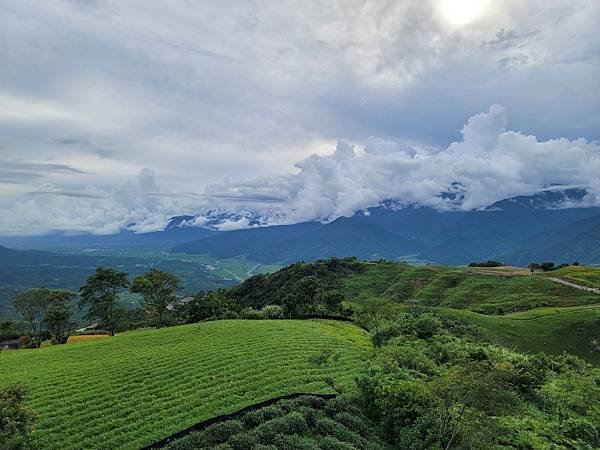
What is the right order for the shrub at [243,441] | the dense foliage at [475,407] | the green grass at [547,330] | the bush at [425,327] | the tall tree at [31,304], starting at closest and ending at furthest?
the dense foliage at [475,407] → the shrub at [243,441] → the bush at [425,327] → the green grass at [547,330] → the tall tree at [31,304]

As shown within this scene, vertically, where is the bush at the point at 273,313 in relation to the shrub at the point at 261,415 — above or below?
below

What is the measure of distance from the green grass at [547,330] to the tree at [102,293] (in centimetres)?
6335

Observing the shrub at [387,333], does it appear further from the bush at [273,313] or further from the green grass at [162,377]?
the bush at [273,313]

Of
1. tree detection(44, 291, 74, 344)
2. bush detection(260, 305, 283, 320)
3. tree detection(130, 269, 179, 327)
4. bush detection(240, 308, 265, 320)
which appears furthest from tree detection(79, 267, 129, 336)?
bush detection(260, 305, 283, 320)

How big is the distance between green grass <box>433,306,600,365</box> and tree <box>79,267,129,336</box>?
208 feet

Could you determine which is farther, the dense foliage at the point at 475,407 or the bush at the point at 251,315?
the bush at the point at 251,315

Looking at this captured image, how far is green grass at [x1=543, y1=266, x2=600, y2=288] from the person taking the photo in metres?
94.2

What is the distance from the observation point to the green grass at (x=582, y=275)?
94175 millimetres

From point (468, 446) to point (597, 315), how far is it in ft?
202

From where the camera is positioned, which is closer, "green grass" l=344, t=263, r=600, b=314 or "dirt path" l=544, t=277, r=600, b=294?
"green grass" l=344, t=263, r=600, b=314

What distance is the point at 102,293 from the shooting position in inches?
3000

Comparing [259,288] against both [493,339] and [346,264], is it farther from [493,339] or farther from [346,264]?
[493,339]

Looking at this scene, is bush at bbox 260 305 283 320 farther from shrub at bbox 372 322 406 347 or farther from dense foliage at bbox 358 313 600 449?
dense foliage at bbox 358 313 600 449

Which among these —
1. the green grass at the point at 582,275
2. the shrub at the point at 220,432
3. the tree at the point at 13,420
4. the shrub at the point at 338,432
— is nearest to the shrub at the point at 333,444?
the shrub at the point at 338,432
